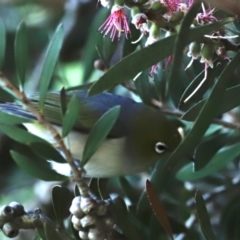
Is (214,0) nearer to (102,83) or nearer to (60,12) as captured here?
(102,83)

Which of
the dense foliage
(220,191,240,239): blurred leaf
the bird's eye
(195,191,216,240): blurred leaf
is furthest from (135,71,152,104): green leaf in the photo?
(195,191,216,240): blurred leaf

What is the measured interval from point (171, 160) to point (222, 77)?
0.31 feet

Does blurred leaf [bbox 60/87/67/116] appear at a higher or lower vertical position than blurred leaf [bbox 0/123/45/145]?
higher

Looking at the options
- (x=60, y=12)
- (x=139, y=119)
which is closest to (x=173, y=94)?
(x=139, y=119)

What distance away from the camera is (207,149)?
751 mm

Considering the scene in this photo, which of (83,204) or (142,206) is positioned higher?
(83,204)

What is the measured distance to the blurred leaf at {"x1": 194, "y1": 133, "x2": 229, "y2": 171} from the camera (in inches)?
28.5

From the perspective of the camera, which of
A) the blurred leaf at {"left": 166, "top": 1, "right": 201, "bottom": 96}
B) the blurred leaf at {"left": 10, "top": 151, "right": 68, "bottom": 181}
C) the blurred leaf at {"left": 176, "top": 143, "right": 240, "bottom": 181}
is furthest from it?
the blurred leaf at {"left": 176, "top": 143, "right": 240, "bottom": 181}

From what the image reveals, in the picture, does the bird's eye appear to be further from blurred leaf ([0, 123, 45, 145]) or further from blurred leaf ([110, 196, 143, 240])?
blurred leaf ([0, 123, 45, 145])

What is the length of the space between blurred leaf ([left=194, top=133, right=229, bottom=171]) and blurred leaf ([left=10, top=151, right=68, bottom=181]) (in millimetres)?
263

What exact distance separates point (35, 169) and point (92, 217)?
0.25 ft

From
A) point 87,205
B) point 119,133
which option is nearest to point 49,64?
point 87,205

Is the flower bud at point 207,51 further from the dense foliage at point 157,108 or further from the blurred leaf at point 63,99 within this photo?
the blurred leaf at point 63,99

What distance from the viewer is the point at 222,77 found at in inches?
18.3
